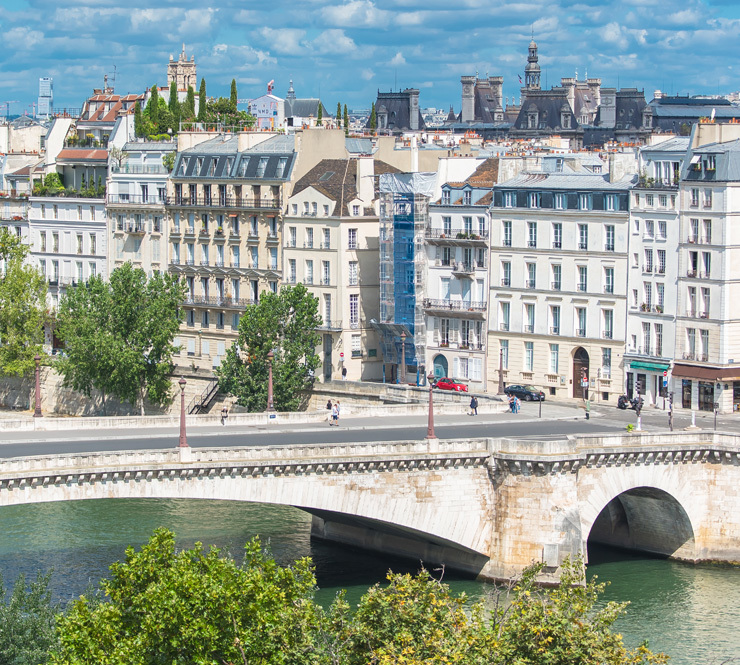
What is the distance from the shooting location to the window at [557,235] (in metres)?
91.5

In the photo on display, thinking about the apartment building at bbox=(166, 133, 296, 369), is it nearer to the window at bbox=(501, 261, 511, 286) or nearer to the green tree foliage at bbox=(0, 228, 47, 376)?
the green tree foliage at bbox=(0, 228, 47, 376)

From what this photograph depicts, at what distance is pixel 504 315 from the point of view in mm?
94062

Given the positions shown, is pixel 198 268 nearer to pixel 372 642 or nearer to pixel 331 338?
pixel 331 338

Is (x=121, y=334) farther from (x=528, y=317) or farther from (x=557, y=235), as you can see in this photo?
(x=557, y=235)

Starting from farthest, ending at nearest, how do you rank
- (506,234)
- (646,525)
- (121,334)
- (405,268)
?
(121,334)
(405,268)
(506,234)
(646,525)

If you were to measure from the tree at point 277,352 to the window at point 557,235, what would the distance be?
12.4 meters

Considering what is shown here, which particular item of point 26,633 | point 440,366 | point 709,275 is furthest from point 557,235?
point 26,633

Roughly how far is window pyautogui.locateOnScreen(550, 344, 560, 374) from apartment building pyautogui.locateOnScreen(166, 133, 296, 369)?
1722 centimetres

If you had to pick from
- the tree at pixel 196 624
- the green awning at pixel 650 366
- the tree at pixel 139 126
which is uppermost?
the tree at pixel 139 126

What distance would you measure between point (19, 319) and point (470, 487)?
45.2 meters

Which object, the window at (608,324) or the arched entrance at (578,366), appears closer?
the window at (608,324)

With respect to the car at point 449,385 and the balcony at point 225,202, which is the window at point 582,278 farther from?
the balcony at point 225,202

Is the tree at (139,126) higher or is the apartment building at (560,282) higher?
the tree at (139,126)

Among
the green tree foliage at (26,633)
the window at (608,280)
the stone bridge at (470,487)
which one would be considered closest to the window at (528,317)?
the window at (608,280)
